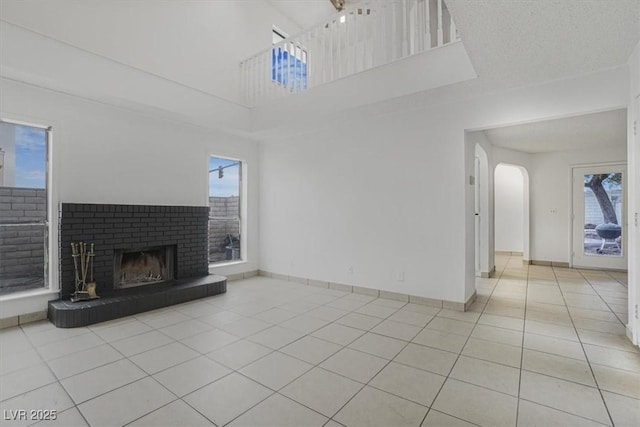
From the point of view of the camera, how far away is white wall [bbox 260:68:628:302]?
3438mm

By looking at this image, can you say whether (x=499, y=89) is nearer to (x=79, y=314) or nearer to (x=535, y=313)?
(x=535, y=313)

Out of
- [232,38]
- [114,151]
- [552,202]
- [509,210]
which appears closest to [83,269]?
[114,151]

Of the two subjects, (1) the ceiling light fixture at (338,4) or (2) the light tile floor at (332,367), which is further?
(1) the ceiling light fixture at (338,4)

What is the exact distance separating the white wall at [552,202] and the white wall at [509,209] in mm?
1534

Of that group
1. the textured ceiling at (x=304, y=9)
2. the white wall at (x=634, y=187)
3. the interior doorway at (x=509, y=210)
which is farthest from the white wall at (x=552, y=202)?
the textured ceiling at (x=304, y=9)

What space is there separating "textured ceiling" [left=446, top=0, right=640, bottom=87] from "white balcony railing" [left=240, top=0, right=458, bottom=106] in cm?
88

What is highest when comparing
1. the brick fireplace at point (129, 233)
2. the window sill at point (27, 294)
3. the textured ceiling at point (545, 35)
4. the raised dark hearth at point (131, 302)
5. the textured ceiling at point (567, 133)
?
the textured ceiling at point (545, 35)

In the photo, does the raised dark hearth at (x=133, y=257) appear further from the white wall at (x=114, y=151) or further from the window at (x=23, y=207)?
the window at (x=23, y=207)

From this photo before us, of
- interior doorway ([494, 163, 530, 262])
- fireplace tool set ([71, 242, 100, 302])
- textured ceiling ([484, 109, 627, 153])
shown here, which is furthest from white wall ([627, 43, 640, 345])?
interior doorway ([494, 163, 530, 262])

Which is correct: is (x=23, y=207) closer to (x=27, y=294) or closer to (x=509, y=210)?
(x=27, y=294)

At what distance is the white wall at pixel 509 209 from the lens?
8469mm

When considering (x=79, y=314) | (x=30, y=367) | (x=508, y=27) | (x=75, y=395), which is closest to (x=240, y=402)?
(x=75, y=395)

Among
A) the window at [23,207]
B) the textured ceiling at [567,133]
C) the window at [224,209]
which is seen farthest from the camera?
the window at [224,209]

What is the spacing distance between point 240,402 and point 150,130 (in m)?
3.93
